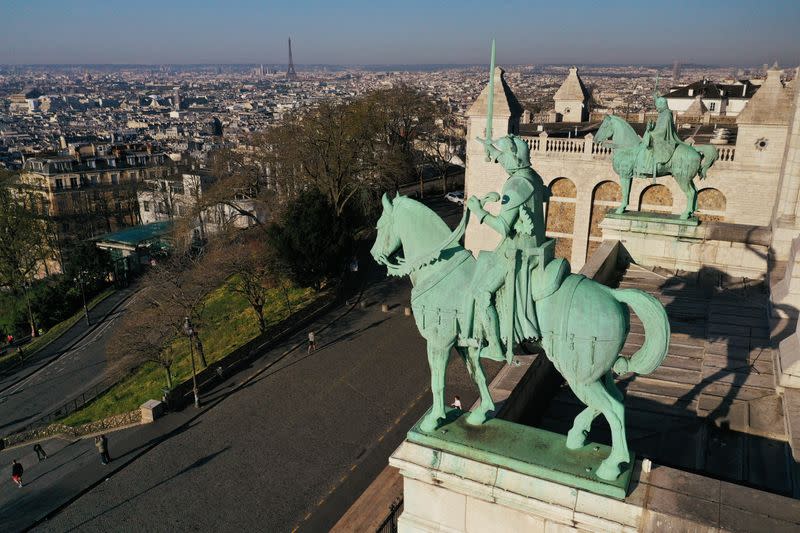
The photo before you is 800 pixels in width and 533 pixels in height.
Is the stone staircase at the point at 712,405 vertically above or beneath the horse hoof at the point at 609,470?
beneath

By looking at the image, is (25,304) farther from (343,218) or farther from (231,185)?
(343,218)

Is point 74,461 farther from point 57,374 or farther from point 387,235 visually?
point 387,235

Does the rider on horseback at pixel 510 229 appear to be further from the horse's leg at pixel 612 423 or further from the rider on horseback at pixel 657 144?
the rider on horseback at pixel 657 144

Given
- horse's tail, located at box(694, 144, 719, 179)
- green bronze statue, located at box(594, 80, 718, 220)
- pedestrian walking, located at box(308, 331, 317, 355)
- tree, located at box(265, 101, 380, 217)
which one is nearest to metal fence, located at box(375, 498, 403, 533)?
green bronze statue, located at box(594, 80, 718, 220)

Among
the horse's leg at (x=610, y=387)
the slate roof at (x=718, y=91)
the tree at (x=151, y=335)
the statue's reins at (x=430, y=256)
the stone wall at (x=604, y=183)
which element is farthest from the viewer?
the slate roof at (x=718, y=91)

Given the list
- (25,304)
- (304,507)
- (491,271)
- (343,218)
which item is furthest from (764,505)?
(25,304)

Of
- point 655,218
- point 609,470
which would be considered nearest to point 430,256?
point 609,470

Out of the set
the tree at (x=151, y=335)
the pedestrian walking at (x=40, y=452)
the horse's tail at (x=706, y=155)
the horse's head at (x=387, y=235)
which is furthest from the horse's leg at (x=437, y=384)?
the tree at (x=151, y=335)
